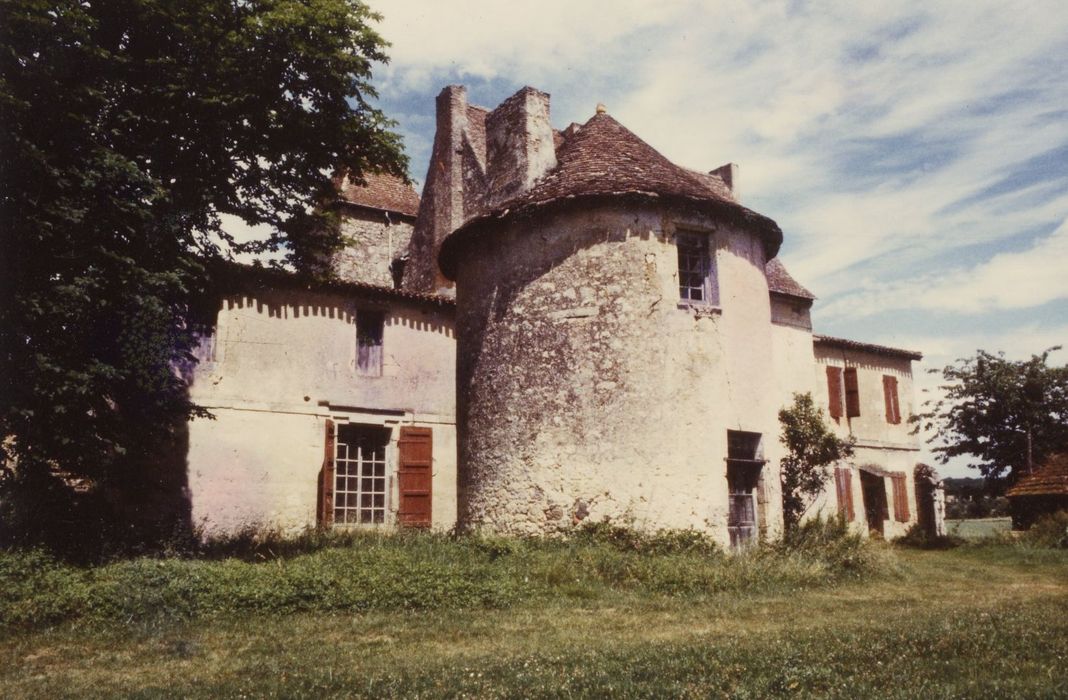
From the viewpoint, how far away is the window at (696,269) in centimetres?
1269

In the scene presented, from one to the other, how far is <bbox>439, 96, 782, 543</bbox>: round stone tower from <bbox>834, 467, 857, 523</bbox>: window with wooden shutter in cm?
947

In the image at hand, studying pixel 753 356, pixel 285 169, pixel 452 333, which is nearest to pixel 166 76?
pixel 285 169

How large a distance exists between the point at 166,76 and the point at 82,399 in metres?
4.49

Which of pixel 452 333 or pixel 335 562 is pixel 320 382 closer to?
pixel 452 333

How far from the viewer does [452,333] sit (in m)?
17.2

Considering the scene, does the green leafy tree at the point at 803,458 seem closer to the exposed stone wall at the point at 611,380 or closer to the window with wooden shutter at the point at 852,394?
the exposed stone wall at the point at 611,380

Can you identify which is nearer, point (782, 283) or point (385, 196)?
point (782, 283)

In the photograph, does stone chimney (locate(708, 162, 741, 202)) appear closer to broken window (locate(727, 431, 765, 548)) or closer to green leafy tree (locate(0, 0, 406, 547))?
broken window (locate(727, 431, 765, 548))

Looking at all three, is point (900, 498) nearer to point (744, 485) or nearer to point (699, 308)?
point (744, 485)

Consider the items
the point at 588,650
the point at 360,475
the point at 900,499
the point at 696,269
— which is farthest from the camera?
the point at 900,499

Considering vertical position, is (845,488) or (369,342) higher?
(369,342)

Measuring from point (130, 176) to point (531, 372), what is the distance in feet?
21.0

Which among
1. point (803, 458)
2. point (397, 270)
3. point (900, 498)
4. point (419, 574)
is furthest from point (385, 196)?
point (900, 498)

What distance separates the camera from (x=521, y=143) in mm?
14680
